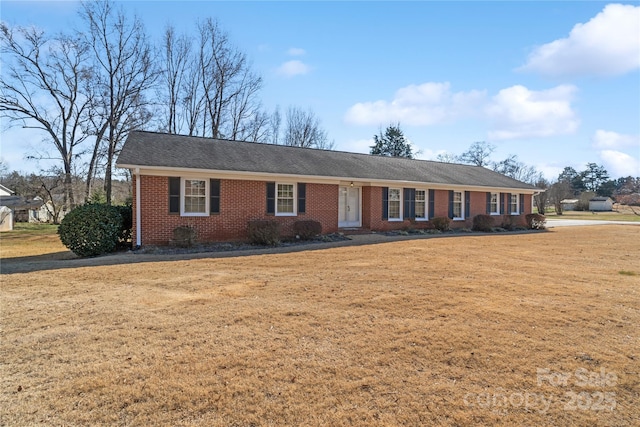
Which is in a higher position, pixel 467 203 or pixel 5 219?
pixel 467 203

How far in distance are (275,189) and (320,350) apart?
36.9 feet

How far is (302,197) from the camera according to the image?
609 inches

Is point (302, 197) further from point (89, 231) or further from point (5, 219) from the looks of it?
point (5, 219)

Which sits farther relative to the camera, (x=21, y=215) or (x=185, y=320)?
(x=21, y=215)

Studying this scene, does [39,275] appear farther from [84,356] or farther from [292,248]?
[292,248]

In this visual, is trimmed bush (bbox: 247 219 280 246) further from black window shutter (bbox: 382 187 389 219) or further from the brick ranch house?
black window shutter (bbox: 382 187 389 219)

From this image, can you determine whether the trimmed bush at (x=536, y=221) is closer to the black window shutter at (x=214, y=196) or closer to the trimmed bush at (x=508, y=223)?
the trimmed bush at (x=508, y=223)

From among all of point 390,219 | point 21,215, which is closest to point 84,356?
point 390,219

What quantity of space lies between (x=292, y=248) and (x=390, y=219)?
279 inches

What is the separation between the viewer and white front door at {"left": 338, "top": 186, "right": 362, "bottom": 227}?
690 inches

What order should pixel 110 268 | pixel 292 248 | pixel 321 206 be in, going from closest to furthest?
1. pixel 110 268
2. pixel 292 248
3. pixel 321 206

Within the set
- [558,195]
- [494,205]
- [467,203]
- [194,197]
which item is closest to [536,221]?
[494,205]

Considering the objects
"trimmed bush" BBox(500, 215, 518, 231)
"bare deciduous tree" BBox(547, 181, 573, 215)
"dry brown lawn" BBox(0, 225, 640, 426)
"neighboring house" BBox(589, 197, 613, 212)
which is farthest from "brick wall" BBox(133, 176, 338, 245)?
"neighboring house" BBox(589, 197, 613, 212)

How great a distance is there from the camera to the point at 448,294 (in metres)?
6.26
